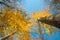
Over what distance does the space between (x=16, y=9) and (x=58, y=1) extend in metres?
0.58

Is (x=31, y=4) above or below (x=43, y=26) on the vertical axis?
above

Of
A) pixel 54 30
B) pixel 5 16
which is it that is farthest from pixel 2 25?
pixel 54 30

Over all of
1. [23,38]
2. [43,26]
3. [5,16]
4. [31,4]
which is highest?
[31,4]

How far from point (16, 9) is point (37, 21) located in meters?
0.33

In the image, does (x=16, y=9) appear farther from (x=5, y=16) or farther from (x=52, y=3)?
(x=52, y=3)

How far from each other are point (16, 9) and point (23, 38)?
0.40 m

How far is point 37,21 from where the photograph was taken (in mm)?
2365

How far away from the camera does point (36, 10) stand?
237 cm

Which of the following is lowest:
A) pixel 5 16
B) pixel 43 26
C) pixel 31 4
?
pixel 43 26

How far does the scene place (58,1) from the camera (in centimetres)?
240

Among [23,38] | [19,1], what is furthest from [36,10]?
[23,38]

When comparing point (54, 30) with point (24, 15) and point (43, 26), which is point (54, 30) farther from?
point (24, 15)

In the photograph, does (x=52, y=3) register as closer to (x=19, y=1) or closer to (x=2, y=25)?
(x=19, y=1)

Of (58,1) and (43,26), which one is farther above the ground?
(58,1)
